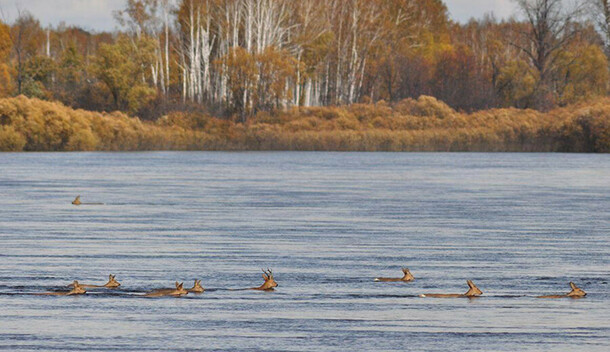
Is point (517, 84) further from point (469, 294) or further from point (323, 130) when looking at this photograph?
point (469, 294)

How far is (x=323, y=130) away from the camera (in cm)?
7738

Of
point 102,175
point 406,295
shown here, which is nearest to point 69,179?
point 102,175

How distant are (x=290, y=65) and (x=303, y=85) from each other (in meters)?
13.2

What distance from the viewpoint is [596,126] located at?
71.7m

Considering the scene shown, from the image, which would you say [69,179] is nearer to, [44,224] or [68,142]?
[44,224]

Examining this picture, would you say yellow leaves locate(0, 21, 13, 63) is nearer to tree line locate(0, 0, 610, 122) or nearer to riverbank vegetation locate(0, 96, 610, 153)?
tree line locate(0, 0, 610, 122)

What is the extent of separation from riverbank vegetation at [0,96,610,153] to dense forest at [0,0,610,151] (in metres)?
0.11

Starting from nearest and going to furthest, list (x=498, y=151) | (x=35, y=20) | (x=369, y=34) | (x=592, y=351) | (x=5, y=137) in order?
(x=592, y=351)
(x=5, y=137)
(x=498, y=151)
(x=369, y=34)
(x=35, y=20)

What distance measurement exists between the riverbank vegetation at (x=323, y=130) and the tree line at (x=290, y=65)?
132 inches

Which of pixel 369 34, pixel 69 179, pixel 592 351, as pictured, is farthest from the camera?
pixel 369 34

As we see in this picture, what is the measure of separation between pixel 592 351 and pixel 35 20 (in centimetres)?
11043

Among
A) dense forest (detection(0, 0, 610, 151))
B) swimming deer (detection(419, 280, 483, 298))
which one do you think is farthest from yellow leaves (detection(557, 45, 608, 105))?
swimming deer (detection(419, 280, 483, 298))

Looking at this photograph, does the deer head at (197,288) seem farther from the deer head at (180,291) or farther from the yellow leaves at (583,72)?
the yellow leaves at (583,72)

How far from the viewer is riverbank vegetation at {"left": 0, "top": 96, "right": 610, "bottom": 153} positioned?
235 ft
